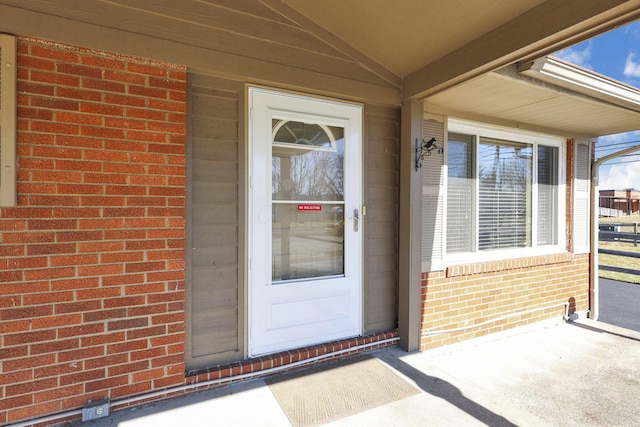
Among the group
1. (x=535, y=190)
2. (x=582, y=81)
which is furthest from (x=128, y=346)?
(x=535, y=190)

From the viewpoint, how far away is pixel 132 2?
6.74 ft

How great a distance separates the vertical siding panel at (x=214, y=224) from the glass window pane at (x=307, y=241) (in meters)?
0.35

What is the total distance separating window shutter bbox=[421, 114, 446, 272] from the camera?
3.14m

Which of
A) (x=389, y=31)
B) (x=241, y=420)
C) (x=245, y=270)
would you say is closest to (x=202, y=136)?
(x=245, y=270)

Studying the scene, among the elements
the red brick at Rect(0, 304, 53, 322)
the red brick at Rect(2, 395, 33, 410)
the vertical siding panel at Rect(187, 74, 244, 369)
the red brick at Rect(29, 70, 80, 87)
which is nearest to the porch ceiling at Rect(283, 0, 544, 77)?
the vertical siding panel at Rect(187, 74, 244, 369)

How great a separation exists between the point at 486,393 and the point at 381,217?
1.61m

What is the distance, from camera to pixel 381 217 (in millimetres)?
3051

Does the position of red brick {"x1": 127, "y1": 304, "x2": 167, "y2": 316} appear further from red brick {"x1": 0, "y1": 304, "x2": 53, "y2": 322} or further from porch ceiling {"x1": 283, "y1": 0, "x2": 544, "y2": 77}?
porch ceiling {"x1": 283, "y1": 0, "x2": 544, "y2": 77}

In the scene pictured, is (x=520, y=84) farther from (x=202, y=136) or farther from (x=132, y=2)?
(x=132, y=2)

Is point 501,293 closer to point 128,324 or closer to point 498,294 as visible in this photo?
point 498,294

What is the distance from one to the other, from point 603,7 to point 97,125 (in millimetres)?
2905

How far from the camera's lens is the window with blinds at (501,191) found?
346cm

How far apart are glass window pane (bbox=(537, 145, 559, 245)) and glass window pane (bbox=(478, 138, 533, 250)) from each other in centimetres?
25

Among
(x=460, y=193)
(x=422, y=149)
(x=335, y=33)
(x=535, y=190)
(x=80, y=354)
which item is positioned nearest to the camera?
(x=80, y=354)
